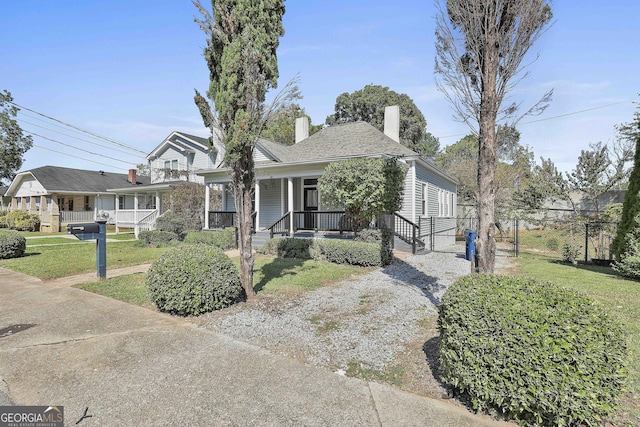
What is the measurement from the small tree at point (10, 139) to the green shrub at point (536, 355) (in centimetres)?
3613

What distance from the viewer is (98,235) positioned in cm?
714

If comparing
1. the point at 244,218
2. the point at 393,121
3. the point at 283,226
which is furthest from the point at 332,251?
the point at 393,121

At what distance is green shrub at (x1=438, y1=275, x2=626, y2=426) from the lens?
210cm

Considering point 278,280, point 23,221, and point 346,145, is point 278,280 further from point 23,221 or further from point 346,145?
point 23,221

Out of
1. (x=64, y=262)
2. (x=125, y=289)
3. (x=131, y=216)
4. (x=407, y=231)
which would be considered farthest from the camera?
(x=131, y=216)

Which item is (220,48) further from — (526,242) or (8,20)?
(526,242)

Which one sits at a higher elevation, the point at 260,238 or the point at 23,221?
the point at 23,221

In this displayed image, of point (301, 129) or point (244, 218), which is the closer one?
point (244, 218)

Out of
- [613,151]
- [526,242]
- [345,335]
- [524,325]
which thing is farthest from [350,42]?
[526,242]

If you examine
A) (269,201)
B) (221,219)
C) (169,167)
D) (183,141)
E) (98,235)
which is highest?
(183,141)

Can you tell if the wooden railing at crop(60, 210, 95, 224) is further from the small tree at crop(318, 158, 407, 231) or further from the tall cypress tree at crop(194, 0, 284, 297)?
the tall cypress tree at crop(194, 0, 284, 297)

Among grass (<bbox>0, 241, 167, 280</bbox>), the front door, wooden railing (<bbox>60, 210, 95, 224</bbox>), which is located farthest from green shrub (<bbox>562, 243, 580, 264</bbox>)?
wooden railing (<bbox>60, 210, 95, 224</bbox>)

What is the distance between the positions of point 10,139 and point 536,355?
37.2 metres

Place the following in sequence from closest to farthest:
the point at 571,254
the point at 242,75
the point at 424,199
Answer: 1. the point at 242,75
2. the point at 571,254
3. the point at 424,199
